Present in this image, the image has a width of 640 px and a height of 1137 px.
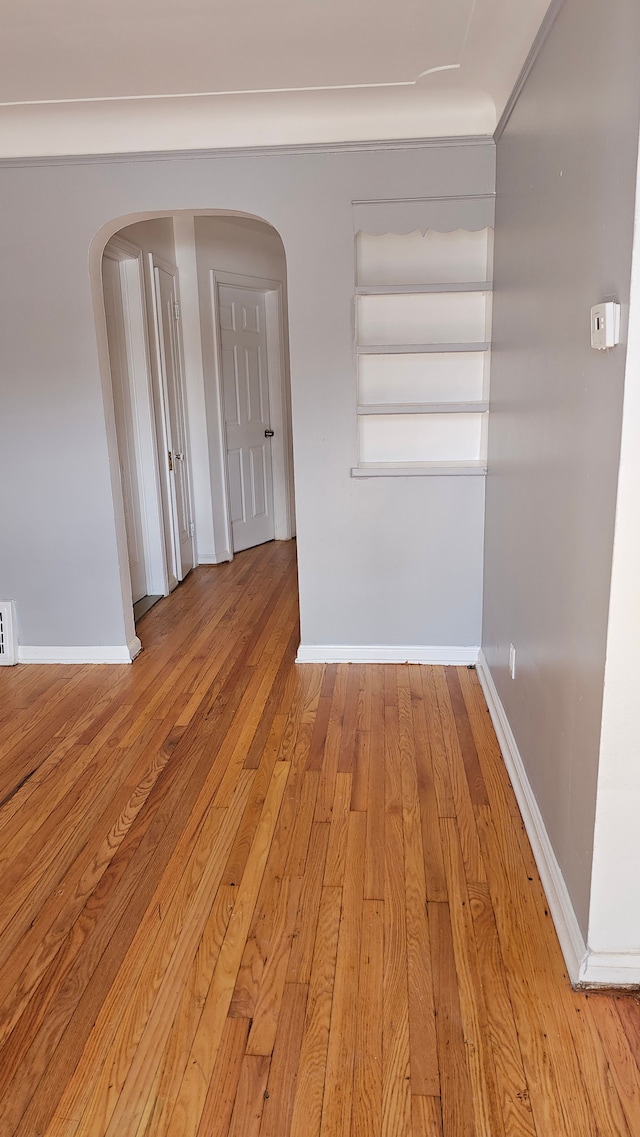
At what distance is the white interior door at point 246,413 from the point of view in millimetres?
5930

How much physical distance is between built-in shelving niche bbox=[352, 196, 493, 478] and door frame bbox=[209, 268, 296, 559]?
248 cm

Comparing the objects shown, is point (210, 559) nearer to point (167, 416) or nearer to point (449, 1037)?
point (167, 416)

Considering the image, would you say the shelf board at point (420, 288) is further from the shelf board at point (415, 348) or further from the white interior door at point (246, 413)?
the white interior door at point (246, 413)

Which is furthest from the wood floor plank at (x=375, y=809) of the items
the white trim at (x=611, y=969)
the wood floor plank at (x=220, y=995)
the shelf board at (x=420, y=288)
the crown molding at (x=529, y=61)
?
the crown molding at (x=529, y=61)

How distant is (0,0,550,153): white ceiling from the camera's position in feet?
7.54

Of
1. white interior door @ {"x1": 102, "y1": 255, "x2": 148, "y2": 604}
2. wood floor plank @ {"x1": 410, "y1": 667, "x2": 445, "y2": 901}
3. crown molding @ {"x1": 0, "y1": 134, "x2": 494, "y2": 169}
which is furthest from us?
white interior door @ {"x1": 102, "y1": 255, "x2": 148, "y2": 604}

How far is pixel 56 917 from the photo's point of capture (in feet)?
6.61

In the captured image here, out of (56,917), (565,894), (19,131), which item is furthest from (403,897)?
(19,131)

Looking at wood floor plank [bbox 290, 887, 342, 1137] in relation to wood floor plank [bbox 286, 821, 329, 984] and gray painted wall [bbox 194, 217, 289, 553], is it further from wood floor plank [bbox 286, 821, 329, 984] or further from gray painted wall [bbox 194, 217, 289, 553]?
gray painted wall [bbox 194, 217, 289, 553]

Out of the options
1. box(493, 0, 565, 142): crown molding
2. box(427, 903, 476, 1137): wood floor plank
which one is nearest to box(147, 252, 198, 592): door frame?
box(493, 0, 565, 142): crown molding

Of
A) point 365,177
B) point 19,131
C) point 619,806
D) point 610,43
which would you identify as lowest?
point 619,806

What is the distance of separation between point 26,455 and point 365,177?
79.4 inches

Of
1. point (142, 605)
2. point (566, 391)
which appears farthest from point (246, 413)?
point (566, 391)

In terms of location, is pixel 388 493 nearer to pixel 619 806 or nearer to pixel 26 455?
pixel 26 455
